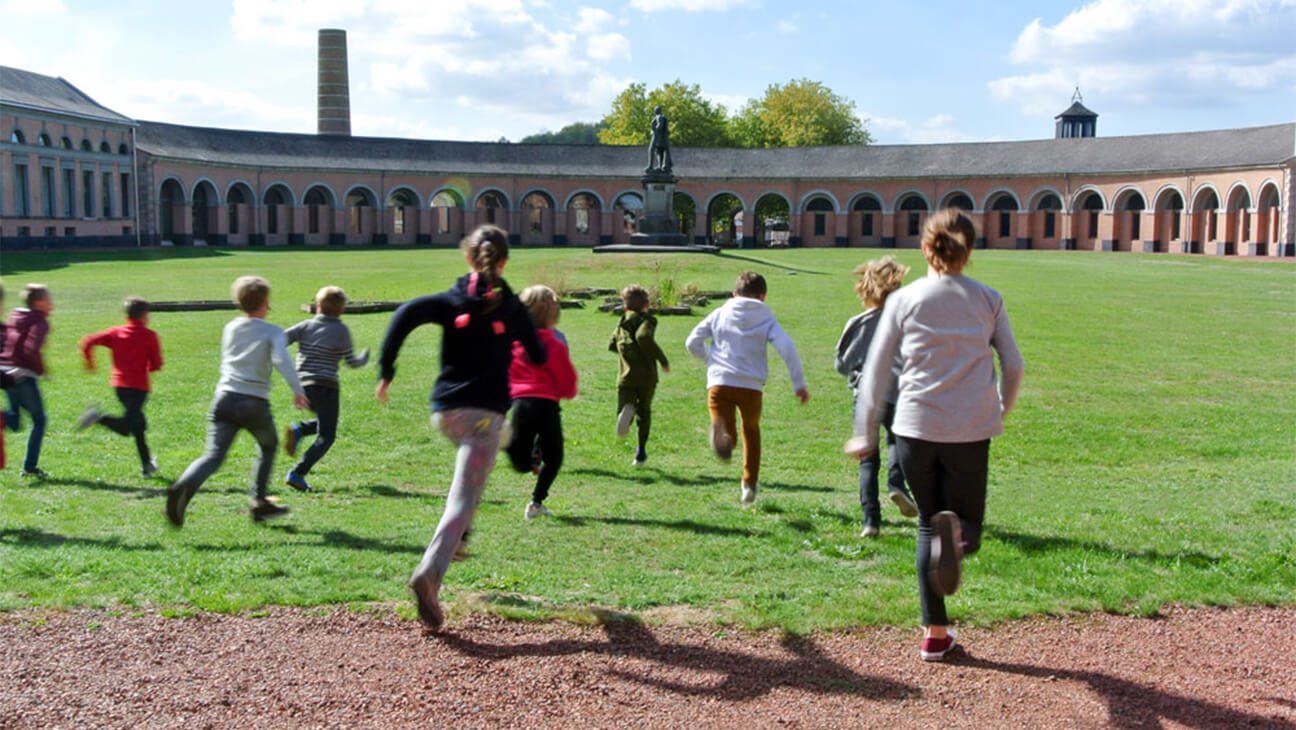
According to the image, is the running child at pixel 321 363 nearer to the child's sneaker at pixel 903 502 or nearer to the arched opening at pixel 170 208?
the child's sneaker at pixel 903 502

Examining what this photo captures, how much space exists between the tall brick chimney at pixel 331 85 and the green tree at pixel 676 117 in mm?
17427

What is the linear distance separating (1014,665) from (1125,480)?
173 inches

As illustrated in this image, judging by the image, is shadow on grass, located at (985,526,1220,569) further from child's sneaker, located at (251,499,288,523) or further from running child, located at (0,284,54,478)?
running child, located at (0,284,54,478)

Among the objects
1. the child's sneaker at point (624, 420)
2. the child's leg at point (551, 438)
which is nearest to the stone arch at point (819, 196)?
the child's sneaker at point (624, 420)

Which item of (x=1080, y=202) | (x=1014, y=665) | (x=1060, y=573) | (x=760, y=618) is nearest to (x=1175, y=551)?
(x=1060, y=573)

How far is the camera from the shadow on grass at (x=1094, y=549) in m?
5.72

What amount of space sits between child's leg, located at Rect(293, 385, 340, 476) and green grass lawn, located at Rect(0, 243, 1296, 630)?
304 millimetres

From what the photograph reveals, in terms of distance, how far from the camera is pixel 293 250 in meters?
49.4

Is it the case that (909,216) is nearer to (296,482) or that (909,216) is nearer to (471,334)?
(296,482)

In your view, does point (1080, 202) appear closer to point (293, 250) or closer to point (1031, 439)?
point (293, 250)

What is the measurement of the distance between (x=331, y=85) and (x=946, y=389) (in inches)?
2672

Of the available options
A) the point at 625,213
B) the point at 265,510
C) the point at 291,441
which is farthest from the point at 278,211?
the point at 265,510

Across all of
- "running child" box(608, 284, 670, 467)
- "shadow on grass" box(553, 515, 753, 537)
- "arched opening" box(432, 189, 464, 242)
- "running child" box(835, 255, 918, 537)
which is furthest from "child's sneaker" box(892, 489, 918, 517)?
"arched opening" box(432, 189, 464, 242)

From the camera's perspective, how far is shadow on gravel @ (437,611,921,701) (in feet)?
13.4
